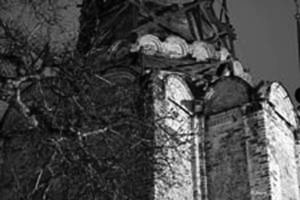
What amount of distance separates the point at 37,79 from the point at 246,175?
5260mm

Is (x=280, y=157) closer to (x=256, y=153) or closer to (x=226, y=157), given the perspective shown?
(x=256, y=153)

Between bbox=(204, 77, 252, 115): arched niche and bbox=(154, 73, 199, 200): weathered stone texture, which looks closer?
bbox=(154, 73, 199, 200): weathered stone texture

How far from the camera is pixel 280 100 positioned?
1133 centimetres

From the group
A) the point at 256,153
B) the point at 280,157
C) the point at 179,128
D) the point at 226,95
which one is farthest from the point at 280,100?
the point at 179,128

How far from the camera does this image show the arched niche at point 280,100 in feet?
35.5

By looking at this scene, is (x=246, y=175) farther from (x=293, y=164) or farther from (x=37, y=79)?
(x=37, y=79)

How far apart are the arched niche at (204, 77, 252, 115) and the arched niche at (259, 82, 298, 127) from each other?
281mm

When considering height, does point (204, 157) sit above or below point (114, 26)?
below

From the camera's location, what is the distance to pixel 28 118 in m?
5.52

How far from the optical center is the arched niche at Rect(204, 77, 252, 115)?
10.9 metres

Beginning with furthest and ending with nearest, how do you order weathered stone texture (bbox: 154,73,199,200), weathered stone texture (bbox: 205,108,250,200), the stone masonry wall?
weathered stone texture (bbox: 205,108,250,200) < the stone masonry wall < weathered stone texture (bbox: 154,73,199,200)

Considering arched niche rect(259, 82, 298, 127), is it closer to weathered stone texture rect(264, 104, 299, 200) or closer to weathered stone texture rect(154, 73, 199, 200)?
weathered stone texture rect(264, 104, 299, 200)

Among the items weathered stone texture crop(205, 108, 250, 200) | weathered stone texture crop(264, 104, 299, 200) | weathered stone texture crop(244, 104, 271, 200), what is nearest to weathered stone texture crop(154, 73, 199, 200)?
weathered stone texture crop(205, 108, 250, 200)

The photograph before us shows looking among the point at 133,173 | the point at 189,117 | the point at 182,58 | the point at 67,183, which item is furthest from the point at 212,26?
the point at 67,183
